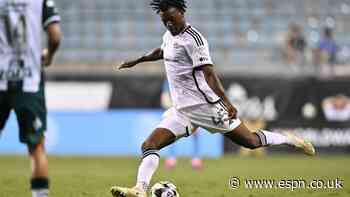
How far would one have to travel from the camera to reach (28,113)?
26.3 ft

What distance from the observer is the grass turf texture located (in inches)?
442

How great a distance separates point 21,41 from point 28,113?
0.67 meters

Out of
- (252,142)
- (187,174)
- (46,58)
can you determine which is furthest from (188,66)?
(187,174)

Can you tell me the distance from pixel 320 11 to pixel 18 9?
18.5m

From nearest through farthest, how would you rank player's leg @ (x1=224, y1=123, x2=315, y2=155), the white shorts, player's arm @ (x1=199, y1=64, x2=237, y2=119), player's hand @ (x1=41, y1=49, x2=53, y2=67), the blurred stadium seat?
player's hand @ (x1=41, y1=49, x2=53, y2=67), player's arm @ (x1=199, y1=64, x2=237, y2=119), the white shorts, player's leg @ (x1=224, y1=123, x2=315, y2=155), the blurred stadium seat

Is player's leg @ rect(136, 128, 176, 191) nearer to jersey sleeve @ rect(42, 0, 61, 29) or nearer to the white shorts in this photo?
the white shorts

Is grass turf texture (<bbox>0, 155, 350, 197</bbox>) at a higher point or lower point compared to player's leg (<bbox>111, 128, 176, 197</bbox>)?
lower

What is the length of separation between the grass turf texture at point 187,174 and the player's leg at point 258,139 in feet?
2.05

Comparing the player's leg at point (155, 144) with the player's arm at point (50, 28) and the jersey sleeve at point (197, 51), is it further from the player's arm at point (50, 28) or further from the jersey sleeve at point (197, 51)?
the player's arm at point (50, 28)

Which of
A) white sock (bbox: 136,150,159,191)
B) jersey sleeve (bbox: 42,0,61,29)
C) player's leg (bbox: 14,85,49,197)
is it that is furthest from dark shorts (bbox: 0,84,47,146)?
white sock (bbox: 136,150,159,191)

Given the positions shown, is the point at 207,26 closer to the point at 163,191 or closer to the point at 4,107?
the point at 163,191

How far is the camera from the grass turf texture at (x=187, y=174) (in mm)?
11227

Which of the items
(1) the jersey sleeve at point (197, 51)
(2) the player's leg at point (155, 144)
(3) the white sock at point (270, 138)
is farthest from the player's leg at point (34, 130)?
(3) the white sock at point (270, 138)

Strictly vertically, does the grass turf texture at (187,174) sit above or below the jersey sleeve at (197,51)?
below
